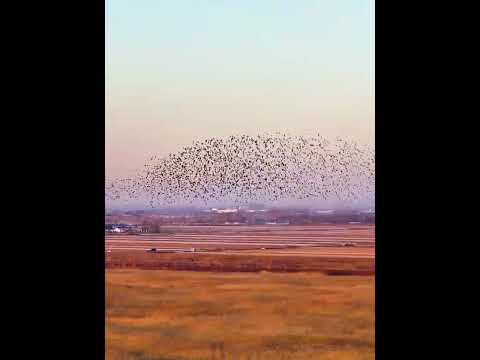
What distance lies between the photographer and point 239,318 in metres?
19.2

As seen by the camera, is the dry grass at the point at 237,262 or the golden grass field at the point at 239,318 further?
the dry grass at the point at 237,262

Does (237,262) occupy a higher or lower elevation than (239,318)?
higher

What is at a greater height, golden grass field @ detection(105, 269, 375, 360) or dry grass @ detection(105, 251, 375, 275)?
dry grass @ detection(105, 251, 375, 275)

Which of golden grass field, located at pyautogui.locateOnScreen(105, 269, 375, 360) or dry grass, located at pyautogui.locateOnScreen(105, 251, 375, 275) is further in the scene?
dry grass, located at pyautogui.locateOnScreen(105, 251, 375, 275)

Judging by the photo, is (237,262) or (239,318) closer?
(239,318)

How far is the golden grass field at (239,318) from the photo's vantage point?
1527 cm

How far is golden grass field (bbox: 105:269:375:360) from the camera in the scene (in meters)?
15.3

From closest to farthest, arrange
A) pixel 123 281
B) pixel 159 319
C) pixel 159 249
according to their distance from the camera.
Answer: pixel 159 319, pixel 123 281, pixel 159 249

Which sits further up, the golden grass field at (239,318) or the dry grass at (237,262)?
the dry grass at (237,262)
